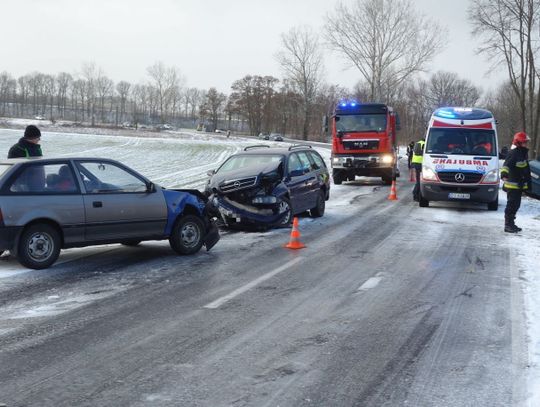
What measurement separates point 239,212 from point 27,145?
391 centimetres

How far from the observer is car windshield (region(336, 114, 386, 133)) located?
2241 centimetres

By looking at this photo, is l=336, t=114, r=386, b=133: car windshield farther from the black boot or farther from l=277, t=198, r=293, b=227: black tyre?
l=277, t=198, r=293, b=227: black tyre

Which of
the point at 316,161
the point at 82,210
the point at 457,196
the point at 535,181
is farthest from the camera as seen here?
the point at 535,181

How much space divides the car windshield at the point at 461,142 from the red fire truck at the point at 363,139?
587cm

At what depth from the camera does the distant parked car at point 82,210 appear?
7.68m

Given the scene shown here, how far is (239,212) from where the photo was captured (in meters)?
11.4

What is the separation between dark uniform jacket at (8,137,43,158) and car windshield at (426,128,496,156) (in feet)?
33.6

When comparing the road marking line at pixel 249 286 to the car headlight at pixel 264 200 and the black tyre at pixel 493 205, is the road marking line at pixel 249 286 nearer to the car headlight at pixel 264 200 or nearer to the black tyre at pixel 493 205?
the car headlight at pixel 264 200

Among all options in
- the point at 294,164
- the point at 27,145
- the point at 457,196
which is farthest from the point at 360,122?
the point at 27,145

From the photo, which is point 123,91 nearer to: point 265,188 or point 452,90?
point 452,90

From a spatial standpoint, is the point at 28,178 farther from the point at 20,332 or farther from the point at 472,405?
the point at 472,405

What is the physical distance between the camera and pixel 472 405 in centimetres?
403

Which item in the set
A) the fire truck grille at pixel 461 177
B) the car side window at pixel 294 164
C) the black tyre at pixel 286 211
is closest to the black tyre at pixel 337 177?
the fire truck grille at pixel 461 177

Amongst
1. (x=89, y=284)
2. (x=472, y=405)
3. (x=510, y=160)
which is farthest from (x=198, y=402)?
(x=510, y=160)
